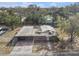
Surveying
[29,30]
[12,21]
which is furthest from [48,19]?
[12,21]

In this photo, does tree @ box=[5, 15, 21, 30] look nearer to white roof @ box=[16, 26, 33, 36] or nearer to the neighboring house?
white roof @ box=[16, 26, 33, 36]

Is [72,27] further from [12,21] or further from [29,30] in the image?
[12,21]

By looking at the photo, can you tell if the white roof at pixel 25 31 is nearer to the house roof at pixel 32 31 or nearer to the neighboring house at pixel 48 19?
the house roof at pixel 32 31

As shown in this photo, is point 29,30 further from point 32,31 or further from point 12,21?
point 12,21

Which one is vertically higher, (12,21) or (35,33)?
(12,21)

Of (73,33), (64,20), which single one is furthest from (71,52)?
(64,20)

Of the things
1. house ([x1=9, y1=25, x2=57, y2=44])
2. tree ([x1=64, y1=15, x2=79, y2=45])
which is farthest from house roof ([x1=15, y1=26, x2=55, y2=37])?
tree ([x1=64, y1=15, x2=79, y2=45])

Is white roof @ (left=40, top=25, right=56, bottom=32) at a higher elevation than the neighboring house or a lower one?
lower

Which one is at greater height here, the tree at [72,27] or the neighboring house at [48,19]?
the neighboring house at [48,19]

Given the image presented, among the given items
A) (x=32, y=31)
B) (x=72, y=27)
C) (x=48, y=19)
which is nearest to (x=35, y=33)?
(x=32, y=31)

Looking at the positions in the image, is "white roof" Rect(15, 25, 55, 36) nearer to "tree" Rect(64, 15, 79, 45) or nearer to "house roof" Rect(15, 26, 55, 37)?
"house roof" Rect(15, 26, 55, 37)

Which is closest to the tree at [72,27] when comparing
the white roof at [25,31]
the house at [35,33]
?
the house at [35,33]

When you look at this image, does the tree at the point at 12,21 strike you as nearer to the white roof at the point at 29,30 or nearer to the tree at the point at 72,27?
the white roof at the point at 29,30
